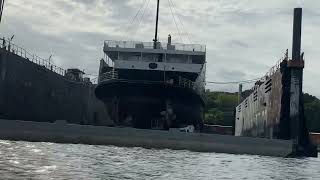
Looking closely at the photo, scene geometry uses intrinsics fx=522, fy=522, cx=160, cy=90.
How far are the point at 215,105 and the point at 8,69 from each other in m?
120

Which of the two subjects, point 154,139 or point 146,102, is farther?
point 146,102

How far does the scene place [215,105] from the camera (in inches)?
6097

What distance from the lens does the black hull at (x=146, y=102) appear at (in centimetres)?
3475

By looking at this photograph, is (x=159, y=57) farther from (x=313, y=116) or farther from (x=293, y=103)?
(x=313, y=116)

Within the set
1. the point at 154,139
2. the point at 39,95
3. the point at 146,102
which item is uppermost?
the point at 39,95

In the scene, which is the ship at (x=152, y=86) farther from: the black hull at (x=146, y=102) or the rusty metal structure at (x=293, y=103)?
the rusty metal structure at (x=293, y=103)

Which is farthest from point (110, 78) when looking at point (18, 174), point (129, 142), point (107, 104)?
point (18, 174)

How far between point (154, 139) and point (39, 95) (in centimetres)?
1747

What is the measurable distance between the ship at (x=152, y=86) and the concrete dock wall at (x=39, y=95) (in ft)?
19.2

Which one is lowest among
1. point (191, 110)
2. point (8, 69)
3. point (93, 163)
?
point (93, 163)

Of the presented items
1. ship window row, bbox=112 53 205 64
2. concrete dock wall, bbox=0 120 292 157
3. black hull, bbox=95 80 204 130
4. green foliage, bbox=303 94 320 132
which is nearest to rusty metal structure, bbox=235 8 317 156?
concrete dock wall, bbox=0 120 292 157

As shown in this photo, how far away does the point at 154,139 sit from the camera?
28203 mm

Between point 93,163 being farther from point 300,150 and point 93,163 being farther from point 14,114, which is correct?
point 14,114

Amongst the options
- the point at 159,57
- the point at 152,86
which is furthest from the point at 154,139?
the point at 159,57
